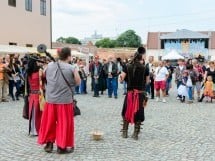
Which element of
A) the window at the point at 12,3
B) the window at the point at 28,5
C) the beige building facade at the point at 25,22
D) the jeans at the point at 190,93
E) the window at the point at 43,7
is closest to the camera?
the jeans at the point at 190,93

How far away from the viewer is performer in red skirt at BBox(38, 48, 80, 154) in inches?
298

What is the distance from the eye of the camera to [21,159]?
23.7ft

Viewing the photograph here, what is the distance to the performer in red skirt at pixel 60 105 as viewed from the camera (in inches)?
298

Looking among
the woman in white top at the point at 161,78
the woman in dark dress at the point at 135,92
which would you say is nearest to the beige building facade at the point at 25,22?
the woman in white top at the point at 161,78

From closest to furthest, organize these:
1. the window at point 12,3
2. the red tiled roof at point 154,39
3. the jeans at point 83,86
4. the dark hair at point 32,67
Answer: the dark hair at point 32,67
the jeans at point 83,86
the window at point 12,3
the red tiled roof at point 154,39

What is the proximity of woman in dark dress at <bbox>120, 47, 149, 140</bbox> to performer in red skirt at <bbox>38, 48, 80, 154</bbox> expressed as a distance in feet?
5.76

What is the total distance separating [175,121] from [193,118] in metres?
0.93

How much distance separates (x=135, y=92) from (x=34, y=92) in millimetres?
A: 1995

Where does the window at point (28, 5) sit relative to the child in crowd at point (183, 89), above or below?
above

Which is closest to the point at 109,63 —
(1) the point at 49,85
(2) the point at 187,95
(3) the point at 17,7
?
(2) the point at 187,95

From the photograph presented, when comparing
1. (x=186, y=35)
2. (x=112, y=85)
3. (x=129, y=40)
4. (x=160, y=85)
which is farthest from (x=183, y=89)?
(x=129, y=40)

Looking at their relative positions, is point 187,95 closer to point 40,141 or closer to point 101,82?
point 101,82

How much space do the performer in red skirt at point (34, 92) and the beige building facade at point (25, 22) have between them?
2425 cm

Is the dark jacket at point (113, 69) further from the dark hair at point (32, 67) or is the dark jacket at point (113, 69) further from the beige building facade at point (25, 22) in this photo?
the beige building facade at point (25, 22)
